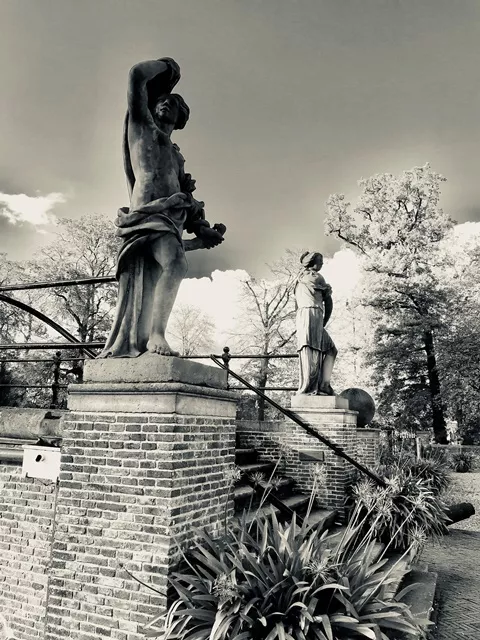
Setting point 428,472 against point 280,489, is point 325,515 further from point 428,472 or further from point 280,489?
point 428,472

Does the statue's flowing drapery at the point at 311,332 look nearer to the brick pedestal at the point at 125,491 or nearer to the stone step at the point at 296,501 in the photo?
the stone step at the point at 296,501

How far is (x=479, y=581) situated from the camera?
6379mm

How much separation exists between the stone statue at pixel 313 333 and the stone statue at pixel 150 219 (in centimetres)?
436

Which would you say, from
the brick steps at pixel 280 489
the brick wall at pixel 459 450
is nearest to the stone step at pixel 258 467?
the brick steps at pixel 280 489

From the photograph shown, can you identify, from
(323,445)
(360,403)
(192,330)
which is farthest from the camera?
(192,330)

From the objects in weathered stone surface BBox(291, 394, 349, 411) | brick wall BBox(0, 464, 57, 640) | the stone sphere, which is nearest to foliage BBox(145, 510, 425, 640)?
brick wall BBox(0, 464, 57, 640)

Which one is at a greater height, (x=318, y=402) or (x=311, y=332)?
(x=311, y=332)

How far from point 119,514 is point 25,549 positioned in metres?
1.22

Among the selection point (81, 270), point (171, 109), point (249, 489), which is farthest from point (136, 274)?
point (81, 270)

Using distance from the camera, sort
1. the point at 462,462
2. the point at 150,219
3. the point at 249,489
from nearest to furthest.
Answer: the point at 150,219 → the point at 249,489 → the point at 462,462

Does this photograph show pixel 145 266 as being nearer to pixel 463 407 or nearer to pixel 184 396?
pixel 184 396

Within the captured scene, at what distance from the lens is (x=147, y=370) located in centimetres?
379

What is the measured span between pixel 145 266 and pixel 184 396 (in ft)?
3.91

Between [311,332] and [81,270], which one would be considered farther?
[81,270]
